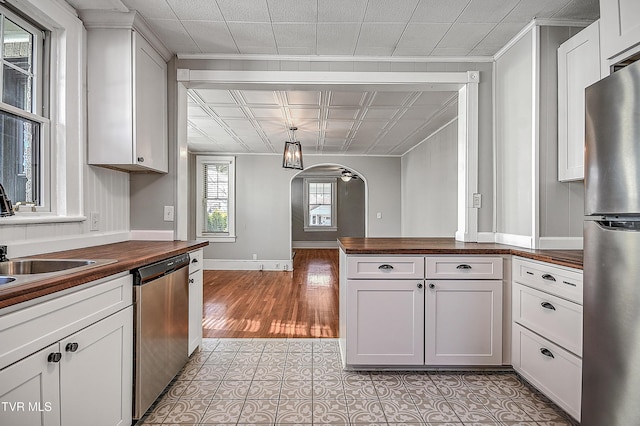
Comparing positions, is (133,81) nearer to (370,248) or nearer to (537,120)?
(370,248)

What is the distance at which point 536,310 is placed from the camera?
2021mm

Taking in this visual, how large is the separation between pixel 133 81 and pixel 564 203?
3022 mm

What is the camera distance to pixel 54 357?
1122mm

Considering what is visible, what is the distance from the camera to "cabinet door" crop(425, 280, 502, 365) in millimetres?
2283

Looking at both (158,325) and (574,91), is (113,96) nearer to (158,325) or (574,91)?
(158,325)

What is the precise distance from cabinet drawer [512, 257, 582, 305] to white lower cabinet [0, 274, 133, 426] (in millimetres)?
2194

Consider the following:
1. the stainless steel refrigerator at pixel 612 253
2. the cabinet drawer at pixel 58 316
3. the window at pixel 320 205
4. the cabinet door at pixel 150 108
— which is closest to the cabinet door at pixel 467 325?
the stainless steel refrigerator at pixel 612 253

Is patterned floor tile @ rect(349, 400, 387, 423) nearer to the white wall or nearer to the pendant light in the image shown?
the pendant light

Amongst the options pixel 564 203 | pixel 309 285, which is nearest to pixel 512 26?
pixel 564 203

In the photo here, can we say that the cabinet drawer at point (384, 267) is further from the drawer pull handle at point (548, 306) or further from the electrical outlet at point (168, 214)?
the electrical outlet at point (168, 214)

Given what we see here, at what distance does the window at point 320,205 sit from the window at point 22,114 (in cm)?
872

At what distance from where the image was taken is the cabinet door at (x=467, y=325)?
2283 mm

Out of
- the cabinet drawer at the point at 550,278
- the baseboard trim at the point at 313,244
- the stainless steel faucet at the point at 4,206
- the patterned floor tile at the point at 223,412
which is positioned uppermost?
the stainless steel faucet at the point at 4,206

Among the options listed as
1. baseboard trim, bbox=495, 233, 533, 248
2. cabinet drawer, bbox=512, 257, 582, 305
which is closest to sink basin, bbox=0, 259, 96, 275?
cabinet drawer, bbox=512, 257, 582, 305
